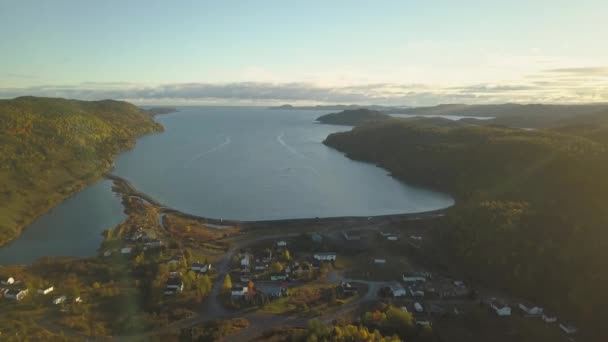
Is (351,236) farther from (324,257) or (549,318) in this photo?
(549,318)

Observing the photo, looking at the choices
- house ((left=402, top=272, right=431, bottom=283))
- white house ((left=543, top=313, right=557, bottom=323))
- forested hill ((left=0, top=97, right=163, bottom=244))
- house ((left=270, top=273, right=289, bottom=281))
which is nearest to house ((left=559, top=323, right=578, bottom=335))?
white house ((left=543, top=313, right=557, bottom=323))

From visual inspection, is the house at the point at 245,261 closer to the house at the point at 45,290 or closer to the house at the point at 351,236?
Result: the house at the point at 351,236

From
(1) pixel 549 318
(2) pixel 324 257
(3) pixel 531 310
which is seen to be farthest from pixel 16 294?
(1) pixel 549 318

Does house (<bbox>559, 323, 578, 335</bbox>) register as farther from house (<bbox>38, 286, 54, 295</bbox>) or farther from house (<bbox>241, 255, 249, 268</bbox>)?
house (<bbox>38, 286, 54, 295</bbox>)

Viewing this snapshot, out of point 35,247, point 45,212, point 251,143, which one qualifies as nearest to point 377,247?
point 35,247

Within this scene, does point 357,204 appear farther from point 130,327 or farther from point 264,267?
point 130,327

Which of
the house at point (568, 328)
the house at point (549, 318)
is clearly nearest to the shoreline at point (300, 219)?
the house at point (549, 318)
